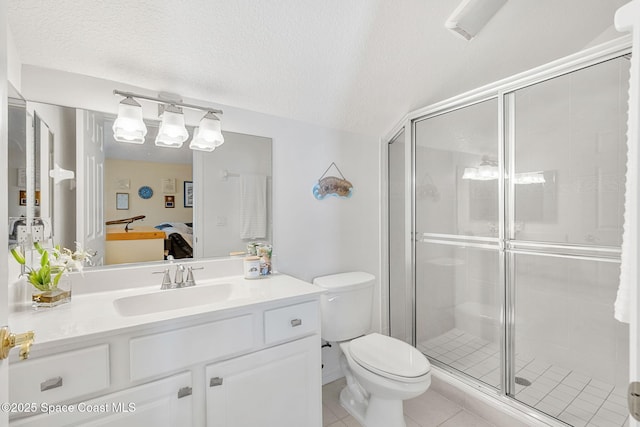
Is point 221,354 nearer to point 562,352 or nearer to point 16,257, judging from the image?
point 16,257

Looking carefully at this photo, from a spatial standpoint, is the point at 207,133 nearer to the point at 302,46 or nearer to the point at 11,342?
the point at 302,46

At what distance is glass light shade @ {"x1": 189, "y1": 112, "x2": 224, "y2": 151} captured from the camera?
1625 mm

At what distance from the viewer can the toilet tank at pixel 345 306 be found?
1.86 meters

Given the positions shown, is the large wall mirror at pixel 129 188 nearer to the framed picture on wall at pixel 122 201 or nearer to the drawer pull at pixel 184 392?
the framed picture on wall at pixel 122 201

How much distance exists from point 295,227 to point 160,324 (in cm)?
108

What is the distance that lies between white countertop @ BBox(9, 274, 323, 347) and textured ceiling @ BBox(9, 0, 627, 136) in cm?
105

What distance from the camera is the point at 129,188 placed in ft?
4.87

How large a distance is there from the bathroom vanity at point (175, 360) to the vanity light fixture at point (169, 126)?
77 cm

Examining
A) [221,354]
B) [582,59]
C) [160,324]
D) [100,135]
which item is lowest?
[221,354]

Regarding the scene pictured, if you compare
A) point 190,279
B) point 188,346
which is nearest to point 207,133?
point 190,279

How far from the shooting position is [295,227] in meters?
2.00

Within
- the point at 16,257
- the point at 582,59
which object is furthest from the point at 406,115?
the point at 16,257

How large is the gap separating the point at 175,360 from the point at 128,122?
111 centimetres

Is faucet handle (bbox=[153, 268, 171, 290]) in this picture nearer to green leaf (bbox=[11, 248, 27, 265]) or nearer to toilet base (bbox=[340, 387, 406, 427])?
green leaf (bbox=[11, 248, 27, 265])
